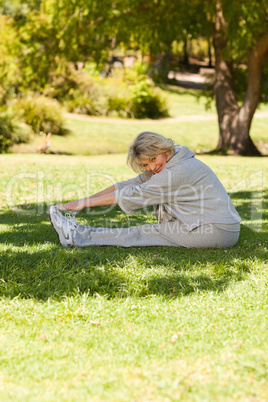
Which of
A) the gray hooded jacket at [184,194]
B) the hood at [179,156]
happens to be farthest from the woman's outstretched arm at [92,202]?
the hood at [179,156]

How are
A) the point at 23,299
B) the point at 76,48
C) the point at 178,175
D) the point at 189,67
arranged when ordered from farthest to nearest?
1. the point at 189,67
2. the point at 76,48
3. the point at 178,175
4. the point at 23,299

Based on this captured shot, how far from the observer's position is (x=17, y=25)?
1642 centimetres

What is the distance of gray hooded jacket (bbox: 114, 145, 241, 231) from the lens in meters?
4.28

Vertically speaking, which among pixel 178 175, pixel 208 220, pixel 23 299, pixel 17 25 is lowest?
pixel 23 299

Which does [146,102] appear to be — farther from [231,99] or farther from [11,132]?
[11,132]

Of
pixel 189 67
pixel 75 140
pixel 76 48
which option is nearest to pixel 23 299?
pixel 76 48

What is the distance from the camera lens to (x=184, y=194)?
442 centimetres

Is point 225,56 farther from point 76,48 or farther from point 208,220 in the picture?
point 208,220

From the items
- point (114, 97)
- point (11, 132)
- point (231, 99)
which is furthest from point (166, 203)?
point (114, 97)

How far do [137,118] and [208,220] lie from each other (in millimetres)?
20104

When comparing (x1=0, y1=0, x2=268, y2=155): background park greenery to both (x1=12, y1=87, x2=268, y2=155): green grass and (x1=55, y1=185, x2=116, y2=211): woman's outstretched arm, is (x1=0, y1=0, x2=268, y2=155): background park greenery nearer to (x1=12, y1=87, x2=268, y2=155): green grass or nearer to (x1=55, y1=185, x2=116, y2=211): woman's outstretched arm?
(x1=12, y1=87, x2=268, y2=155): green grass

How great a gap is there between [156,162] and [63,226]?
1.21 meters

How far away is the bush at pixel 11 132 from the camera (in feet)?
51.8

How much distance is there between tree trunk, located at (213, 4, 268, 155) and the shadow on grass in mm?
11761
